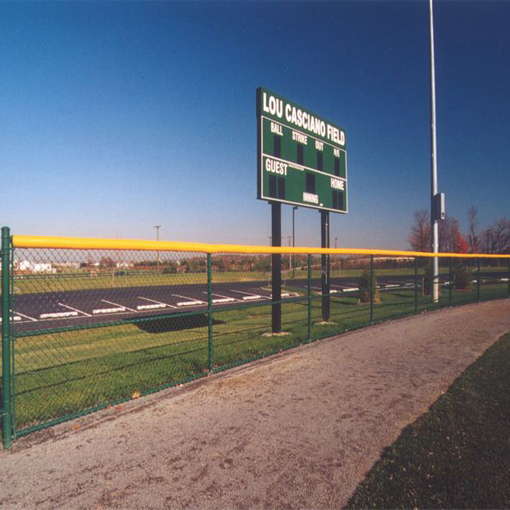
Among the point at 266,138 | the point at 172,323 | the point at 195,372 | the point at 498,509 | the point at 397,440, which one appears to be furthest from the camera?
the point at 172,323

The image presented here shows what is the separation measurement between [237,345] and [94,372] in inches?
101

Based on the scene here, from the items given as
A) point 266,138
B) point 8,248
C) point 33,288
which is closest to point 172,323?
point 266,138

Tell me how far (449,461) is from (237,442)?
1.68m

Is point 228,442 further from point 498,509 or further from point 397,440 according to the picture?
point 498,509

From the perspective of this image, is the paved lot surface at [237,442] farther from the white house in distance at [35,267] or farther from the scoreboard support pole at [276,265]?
the scoreboard support pole at [276,265]

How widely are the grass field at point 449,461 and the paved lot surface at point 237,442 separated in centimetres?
15

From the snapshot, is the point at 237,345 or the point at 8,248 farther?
the point at 237,345

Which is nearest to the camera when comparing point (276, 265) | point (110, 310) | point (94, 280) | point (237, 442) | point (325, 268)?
point (237, 442)

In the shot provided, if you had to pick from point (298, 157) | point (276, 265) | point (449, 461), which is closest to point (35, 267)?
point (449, 461)

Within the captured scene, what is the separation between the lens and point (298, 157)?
27.6 feet

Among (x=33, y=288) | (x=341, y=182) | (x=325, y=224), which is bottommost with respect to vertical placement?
(x=33, y=288)

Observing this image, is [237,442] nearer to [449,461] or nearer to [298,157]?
[449,461]

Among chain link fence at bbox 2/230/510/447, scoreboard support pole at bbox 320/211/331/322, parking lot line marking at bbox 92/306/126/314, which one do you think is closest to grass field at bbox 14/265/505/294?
chain link fence at bbox 2/230/510/447

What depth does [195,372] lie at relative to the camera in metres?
5.12
